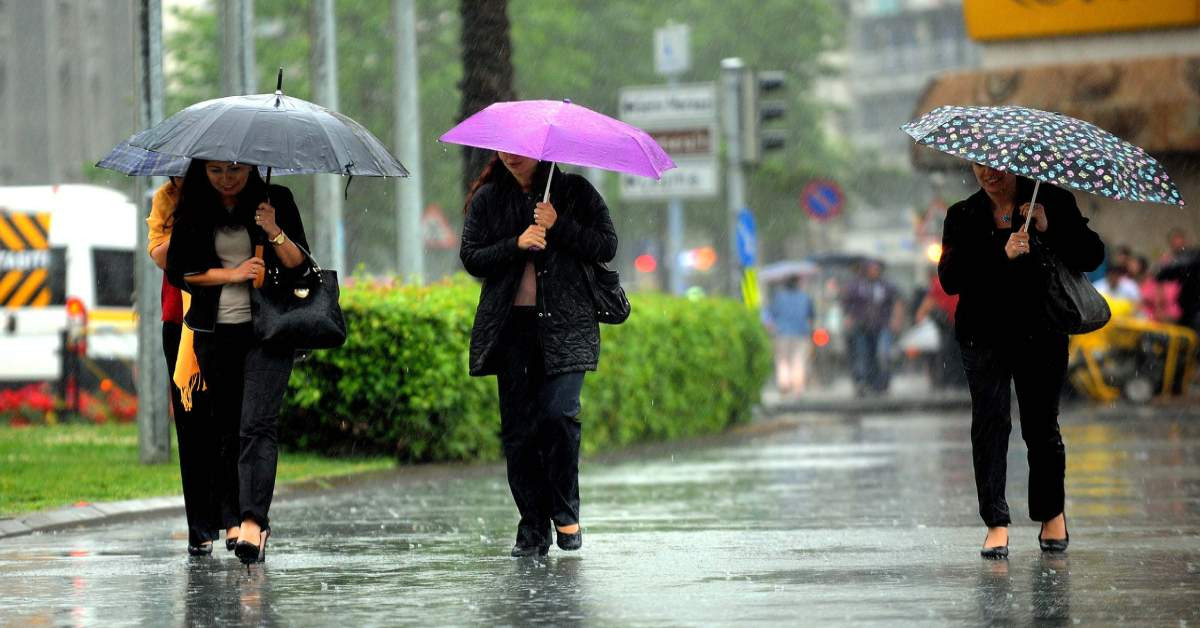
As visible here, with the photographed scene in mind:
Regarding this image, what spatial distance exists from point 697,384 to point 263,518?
11.3 metres

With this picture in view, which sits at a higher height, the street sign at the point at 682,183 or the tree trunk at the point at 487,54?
the tree trunk at the point at 487,54

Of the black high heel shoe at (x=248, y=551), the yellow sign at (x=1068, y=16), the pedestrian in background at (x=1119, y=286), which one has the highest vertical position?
the yellow sign at (x=1068, y=16)

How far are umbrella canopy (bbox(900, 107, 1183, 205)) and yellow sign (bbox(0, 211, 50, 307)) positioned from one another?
1667cm

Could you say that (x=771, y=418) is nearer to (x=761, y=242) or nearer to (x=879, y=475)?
(x=879, y=475)

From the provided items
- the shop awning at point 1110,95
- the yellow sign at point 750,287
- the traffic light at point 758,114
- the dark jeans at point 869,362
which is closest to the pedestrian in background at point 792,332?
the dark jeans at point 869,362

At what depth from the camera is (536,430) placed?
9.15m

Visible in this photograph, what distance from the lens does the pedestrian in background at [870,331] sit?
3002 cm

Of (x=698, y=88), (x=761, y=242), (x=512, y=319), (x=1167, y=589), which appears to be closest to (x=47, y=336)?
(x=698, y=88)

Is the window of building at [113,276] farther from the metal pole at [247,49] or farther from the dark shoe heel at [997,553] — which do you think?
the dark shoe heel at [997,553]

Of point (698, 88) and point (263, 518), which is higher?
point (698, 88)

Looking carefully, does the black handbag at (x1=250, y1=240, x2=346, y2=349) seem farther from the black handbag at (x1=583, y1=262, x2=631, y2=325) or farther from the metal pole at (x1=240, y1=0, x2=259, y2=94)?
the metal pole at (x1=240, y1=0, x2=259, y2=94)

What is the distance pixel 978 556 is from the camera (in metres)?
8.93

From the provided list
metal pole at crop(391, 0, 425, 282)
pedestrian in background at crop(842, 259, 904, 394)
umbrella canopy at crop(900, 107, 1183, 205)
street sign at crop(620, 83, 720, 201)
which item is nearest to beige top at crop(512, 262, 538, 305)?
umbrella canopy at crop(900, 107, 1183, 205)

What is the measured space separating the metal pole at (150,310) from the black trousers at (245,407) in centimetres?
536
